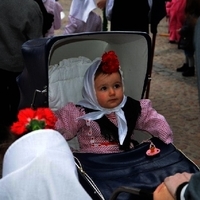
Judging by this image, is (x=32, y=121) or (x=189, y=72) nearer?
(x=32, y=121)

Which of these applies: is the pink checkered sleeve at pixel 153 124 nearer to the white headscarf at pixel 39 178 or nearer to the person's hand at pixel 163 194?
the person's hand at pixel 163 194

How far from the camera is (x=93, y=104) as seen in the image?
3.19 m

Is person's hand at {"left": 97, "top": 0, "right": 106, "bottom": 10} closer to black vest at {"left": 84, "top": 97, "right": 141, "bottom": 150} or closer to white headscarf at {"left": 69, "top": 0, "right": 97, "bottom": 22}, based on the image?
white headscarf at {"left": 69, "top": 0, "right": 97, "bottom": 22}

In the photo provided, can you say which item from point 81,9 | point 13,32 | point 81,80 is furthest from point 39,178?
point 81,9

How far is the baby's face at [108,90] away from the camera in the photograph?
A: 124 inches

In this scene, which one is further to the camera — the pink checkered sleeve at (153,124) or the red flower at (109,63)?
the red flower at (109,63)

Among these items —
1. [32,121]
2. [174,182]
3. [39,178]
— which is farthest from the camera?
[32,121]

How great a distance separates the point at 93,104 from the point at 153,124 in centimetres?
40

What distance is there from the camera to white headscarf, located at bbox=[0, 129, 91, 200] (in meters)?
1.82

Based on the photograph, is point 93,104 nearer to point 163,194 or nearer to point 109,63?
point 109,63

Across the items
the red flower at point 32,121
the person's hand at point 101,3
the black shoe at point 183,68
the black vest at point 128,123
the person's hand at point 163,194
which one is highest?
the person's hand at point 101,3

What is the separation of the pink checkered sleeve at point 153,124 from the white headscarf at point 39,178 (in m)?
1.16

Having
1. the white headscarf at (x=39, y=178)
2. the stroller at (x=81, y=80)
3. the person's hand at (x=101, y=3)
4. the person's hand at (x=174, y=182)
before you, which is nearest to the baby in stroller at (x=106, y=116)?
the stroller at (x=81, y=80)

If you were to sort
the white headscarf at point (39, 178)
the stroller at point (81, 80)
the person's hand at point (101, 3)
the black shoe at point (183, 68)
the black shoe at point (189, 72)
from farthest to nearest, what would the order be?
the black shoe at point (183, 68)
the black shoe at point (189, 72)
the person's hand at point (101, 3)
the stroller at point (81, 80)
the white headscarf at point (39, 178)
